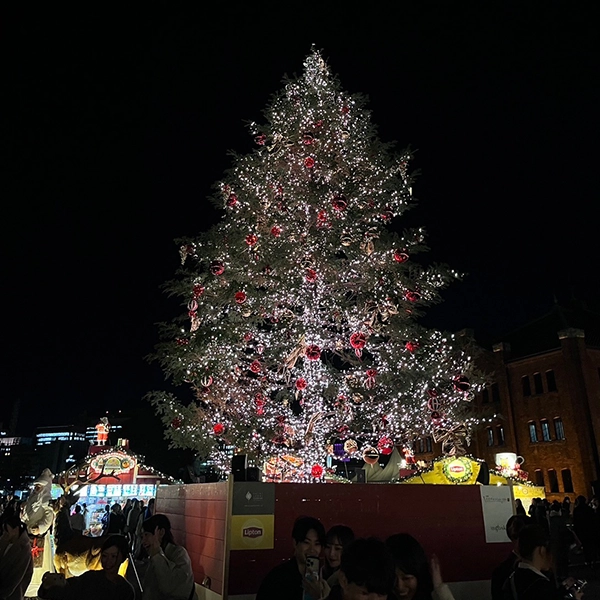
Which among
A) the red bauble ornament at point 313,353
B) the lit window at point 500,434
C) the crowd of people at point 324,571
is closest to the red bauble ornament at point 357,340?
the red bauble ornament at point 313,353

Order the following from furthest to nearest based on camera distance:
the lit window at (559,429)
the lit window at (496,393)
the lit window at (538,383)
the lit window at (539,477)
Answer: the lit window at (496,393)
the lit window at (538,383)
the lit window at (539,477)
the lit window at (559,429)

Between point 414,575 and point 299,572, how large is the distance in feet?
2.70

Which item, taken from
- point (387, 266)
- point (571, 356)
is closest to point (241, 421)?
point (387, 266)

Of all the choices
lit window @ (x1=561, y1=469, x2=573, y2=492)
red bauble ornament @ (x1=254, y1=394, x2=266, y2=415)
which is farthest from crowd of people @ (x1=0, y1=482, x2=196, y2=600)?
lit window @ (x1=561, y1=469, x2=573, y2=492)

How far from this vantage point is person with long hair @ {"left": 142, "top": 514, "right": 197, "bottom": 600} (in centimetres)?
440

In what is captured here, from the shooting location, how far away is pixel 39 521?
909 cm

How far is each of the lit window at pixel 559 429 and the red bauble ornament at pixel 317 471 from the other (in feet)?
80.2

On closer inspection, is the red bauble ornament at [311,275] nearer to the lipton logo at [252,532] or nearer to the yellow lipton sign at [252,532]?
the yellow lipton sign at [252,532]

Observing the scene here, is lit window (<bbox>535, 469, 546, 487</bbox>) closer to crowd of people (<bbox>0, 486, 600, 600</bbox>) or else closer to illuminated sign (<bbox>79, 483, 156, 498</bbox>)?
illuminated sign (<bbox>79, 483, 156, 498</bbox>)

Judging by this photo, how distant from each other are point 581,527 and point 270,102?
14410 millimetres

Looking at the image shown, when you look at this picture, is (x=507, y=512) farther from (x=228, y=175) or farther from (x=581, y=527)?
(x=228, y=175)

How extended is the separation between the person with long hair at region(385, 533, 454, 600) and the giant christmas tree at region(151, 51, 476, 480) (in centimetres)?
763

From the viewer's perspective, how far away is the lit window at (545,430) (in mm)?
30694

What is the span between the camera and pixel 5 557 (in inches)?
213
